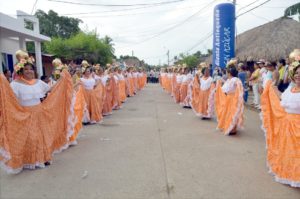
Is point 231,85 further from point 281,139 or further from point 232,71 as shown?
point 281,139

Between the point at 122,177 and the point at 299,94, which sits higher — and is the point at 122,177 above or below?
below

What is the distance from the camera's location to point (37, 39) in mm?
18828

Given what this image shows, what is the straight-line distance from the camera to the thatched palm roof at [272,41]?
16720mm

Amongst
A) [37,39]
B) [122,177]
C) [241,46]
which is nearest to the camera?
[122,177]

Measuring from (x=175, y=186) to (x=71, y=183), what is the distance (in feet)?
4.82

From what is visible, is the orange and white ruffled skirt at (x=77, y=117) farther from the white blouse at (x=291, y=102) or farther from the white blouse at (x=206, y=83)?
the white blouse at (x=206, y=83)

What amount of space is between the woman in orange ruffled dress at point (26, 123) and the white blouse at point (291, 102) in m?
3.83

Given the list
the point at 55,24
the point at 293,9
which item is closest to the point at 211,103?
the point at 293,9

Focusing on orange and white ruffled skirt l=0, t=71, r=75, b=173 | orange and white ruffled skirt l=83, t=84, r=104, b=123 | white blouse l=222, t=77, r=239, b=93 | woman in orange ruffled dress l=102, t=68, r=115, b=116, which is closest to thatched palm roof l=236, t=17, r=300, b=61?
woman in orange ruffled dress l=102, t=68, r=115, b=116

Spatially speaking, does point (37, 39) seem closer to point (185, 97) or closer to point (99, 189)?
point (185, 97)

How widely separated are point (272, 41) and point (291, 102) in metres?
15.8

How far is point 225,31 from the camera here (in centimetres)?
1603

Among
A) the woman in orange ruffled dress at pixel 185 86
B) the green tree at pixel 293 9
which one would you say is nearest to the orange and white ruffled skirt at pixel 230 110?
the woman in orange ruffled dress at pixel 185 86

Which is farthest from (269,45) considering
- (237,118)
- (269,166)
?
(269,166)
